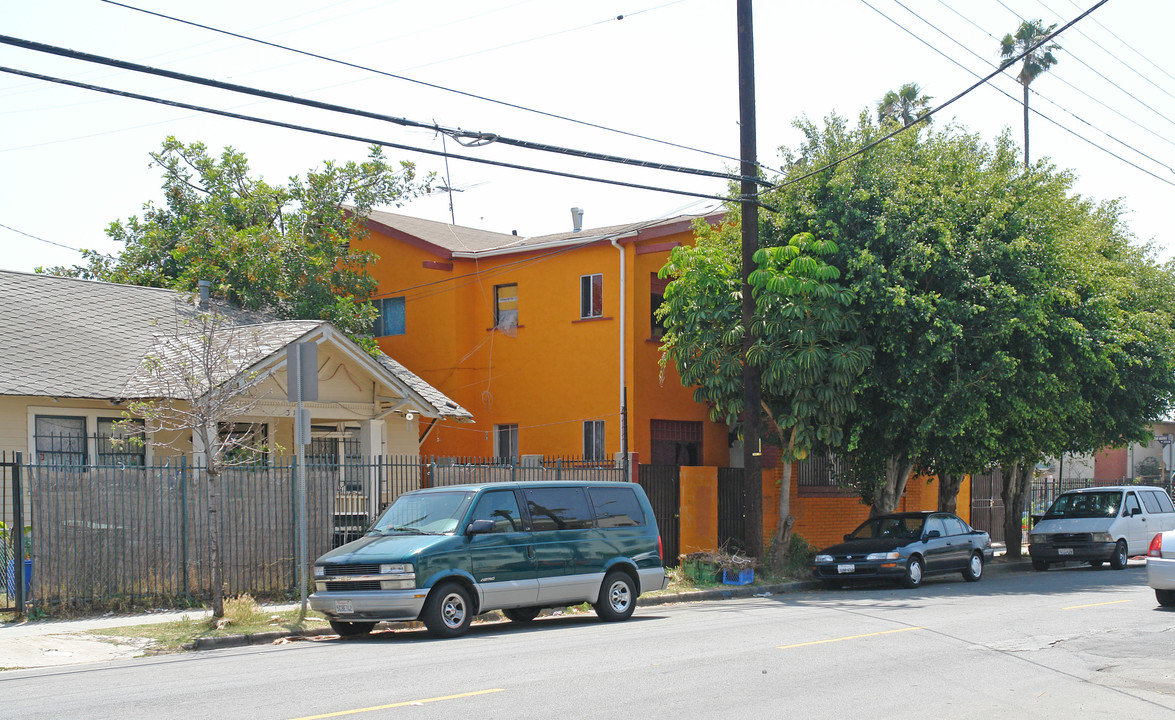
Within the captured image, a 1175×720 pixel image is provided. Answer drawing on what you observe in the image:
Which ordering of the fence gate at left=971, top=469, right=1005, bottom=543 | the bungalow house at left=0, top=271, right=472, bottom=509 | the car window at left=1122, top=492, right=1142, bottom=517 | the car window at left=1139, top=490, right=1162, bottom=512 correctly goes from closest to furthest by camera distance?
1. the bungalow house at left=0, top=271, right=472, bottom=509
2. the car window at left=1122, top=492, right=1142, bottom=517
3. the car window at left=1139, top=490, right=1162, bottom=512
4. the fence gate at left=971, top=469, right=1005, bottom=543

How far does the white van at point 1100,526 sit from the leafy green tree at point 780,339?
5.97 metres

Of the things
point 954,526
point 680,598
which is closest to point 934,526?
point 954,526

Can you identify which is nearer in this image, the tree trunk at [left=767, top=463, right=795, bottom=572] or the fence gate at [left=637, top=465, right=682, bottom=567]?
the fence gate at [left=637, top=465, right=682, bottom=567]

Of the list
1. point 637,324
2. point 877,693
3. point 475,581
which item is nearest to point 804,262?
point 637,324

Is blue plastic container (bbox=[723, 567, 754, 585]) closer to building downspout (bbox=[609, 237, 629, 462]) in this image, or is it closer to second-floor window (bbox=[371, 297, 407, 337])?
building downspout (bbox=[609, 237, 629, 462])

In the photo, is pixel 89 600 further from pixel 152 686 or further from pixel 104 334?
pixel 104 334

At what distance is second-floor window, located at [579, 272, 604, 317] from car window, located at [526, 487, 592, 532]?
10993 mm

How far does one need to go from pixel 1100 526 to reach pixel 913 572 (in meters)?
6.32

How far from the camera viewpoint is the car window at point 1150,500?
79.3 feet

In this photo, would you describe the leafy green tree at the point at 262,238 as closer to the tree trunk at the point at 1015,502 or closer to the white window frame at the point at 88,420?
the white window frame at the point at 88,420

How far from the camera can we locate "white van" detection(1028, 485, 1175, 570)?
2298 centimetres

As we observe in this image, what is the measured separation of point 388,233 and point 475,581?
17.4 metres

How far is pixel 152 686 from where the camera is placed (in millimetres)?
9148

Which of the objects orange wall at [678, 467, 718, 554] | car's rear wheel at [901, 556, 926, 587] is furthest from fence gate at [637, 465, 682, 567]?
car's rear wheel at [901, 556, 926, 587]
